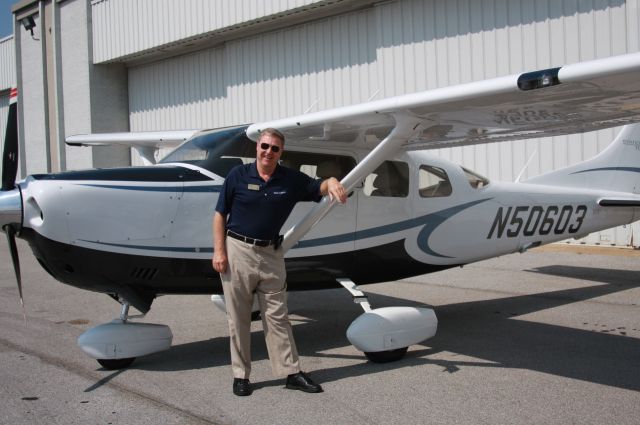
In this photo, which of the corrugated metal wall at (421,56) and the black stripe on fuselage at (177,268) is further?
the corrugated metal wall at (421,56)

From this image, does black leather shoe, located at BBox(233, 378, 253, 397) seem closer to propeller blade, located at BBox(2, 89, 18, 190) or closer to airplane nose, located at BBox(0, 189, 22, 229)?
airplane nose, located at BBox(0, 189, 22, 229)

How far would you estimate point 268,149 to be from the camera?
14.0 ft

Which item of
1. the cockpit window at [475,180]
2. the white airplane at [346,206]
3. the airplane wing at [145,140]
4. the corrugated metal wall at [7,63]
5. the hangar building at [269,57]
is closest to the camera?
the white airplane at [346,206]

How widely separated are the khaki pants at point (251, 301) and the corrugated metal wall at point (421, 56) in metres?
5.59

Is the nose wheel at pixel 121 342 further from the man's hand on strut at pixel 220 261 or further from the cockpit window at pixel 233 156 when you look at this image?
the cockpit window at pixel 233 156

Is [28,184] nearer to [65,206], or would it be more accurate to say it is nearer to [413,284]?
[65,206]

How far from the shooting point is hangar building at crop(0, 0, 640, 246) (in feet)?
38.3

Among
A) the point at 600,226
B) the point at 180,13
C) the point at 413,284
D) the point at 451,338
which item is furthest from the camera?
the point at 180,13

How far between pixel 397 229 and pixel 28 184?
330 centimetres

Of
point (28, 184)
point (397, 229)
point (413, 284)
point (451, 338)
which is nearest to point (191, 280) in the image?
point (28, 184)

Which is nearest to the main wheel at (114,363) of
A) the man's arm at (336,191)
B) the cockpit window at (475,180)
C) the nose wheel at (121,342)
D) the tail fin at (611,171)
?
the nose wheel at (121,342)

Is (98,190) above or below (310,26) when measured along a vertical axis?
below

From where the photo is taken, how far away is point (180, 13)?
57.7ft

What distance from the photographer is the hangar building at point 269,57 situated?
11680 millimetres
